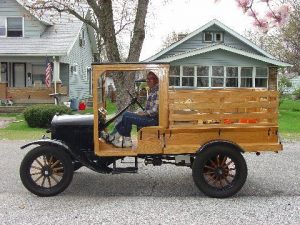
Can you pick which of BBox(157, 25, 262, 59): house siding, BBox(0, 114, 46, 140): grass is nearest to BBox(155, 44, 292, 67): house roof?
BBox(157, 25, 262, 59): house siding

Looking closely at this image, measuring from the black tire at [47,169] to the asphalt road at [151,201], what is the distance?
147 mm

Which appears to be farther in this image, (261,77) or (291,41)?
(291,41)

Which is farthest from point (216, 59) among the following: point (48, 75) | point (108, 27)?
point (108, 27)

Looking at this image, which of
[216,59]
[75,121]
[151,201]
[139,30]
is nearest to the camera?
[151,201]

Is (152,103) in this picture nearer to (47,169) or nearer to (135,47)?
(47,169)

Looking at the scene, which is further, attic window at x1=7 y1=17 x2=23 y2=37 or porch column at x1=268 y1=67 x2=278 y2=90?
attic window at x1=7 y1=17 x2=23 y2=37

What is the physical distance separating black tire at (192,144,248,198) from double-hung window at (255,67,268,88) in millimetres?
21284

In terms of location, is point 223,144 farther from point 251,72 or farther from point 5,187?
point 251,72

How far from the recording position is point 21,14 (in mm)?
29297

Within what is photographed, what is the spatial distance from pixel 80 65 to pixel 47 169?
90.7ft

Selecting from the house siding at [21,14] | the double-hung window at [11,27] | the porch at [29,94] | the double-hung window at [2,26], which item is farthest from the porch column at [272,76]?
the double-hung window at [2,26]

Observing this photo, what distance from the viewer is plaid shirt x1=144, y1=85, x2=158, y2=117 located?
7.41 meters

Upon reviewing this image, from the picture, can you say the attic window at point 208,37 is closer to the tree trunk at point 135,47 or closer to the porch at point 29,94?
the porch at point 29,94

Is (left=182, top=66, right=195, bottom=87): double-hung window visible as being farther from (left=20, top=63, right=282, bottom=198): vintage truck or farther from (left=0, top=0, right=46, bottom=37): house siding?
(left=20, top=63, right=282, bottom=198): vintage truck
